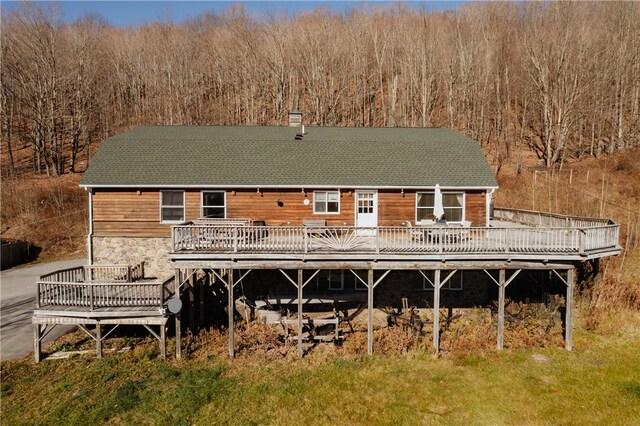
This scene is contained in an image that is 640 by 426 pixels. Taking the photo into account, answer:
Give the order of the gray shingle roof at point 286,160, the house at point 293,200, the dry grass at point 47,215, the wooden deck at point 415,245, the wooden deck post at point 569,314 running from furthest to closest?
the dry grass at point 47,215, the gray shingle roof at point 286,160, the house at point 293,200, the wooden deck post at point 569,314, the wooden deck at point 415,245

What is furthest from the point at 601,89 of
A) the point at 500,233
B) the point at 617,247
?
the point at 500,233

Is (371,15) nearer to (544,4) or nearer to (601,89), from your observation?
(544,4)

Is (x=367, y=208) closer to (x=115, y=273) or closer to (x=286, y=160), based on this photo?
(x=286, y=160)

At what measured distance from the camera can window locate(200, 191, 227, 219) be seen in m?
19.0

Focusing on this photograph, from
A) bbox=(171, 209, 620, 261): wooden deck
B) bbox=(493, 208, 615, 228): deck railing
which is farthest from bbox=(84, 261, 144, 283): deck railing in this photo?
bbox=(493, 208, 615, 228): deck railing

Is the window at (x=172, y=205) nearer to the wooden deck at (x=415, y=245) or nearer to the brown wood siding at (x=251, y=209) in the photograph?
the brown wood siding at (x=251, y=209)

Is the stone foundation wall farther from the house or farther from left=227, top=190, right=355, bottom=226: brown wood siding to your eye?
left=227, top=190, right=355, bottom=226: brown wood siding

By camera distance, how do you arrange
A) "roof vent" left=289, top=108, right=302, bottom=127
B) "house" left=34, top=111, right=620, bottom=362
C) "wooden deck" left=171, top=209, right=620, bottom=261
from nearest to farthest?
"wooden deck" left=171, top=209, right=620, bottom=261, "house" left=34, top=111, right=620, bottom=362, "roof vent" left=289, top=108, right=302, bottom=127

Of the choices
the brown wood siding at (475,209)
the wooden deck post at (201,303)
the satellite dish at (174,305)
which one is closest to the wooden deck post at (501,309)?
the brown wood siding at (475,209)

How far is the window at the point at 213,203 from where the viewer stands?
19.0 m

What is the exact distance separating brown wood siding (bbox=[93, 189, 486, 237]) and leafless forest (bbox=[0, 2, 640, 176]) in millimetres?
25243

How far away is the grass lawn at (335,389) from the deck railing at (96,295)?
1.99 m

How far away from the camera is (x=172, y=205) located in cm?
1905

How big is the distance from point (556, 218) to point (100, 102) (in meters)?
52.4
